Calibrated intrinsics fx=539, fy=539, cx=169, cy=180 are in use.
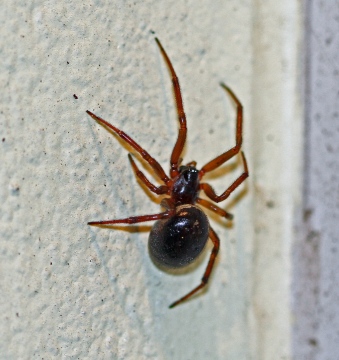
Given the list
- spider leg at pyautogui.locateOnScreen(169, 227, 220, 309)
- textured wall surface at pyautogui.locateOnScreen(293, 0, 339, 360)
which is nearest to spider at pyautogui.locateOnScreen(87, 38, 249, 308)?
spider leg at pyautogui.locateOnScreen(169, 227, 220, 309)

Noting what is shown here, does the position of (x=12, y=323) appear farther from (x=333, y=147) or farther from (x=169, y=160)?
(x=333, y=147)

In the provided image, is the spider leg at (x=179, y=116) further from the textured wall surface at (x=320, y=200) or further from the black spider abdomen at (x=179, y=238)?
the textured wall surface at (x=320, y=200)

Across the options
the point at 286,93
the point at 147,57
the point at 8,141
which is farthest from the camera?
the point at 286,93

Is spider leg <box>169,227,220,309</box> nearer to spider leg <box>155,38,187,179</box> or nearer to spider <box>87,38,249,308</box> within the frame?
spider <box>87,38,249,308</box>

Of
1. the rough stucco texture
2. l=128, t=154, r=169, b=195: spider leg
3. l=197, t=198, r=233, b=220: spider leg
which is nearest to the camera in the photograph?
the rough stucco texture

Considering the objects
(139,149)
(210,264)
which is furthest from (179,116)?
(210,264)

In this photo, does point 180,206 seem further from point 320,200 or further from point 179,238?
point 320,200

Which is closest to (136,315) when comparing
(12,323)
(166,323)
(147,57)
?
(166,323)
